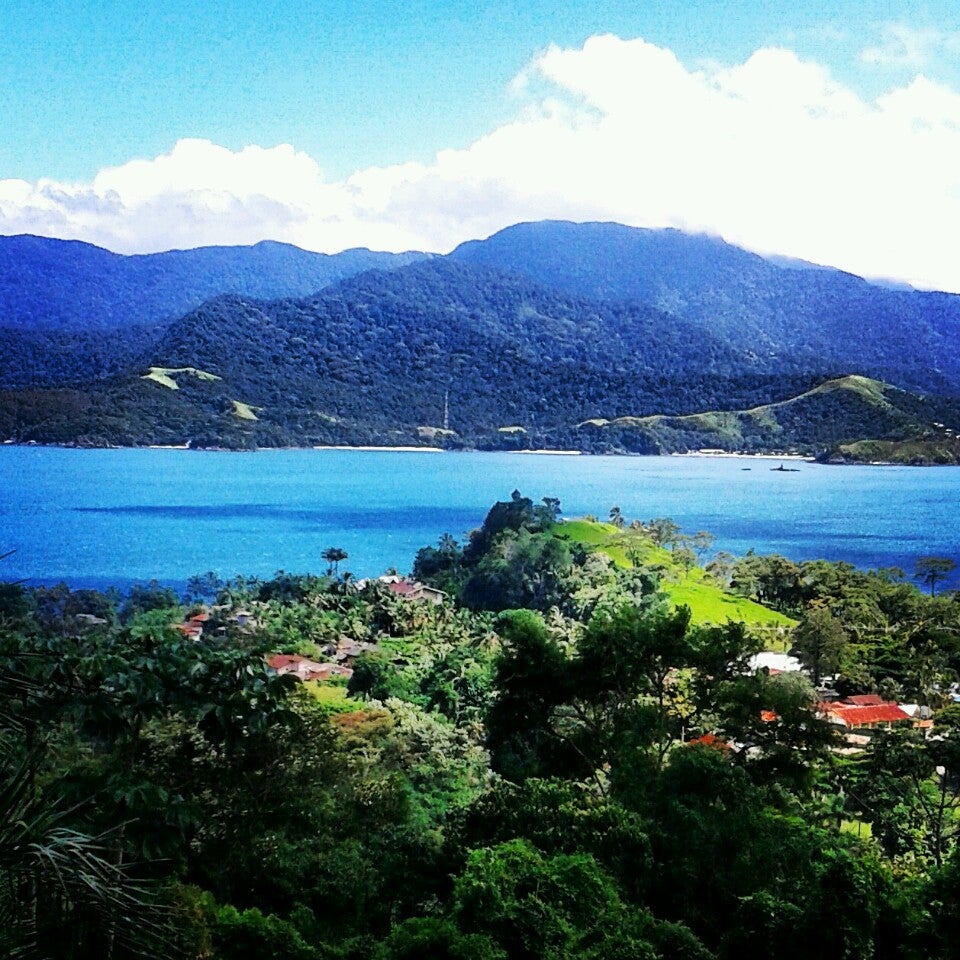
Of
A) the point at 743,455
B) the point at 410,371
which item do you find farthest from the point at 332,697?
the point at 410,371

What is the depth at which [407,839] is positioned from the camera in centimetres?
576

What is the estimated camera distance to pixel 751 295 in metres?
176

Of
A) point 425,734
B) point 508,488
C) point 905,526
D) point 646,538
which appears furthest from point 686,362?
point 425,734

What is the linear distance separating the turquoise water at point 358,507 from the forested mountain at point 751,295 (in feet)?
233

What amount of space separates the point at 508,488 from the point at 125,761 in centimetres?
5797

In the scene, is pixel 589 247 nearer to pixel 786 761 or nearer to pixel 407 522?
pixel 407 522

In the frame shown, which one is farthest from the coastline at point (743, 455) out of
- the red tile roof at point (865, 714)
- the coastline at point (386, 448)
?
the red tile roof at point (865, 714)

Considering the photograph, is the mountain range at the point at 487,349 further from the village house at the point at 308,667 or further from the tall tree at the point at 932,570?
the village house at the point at 308,667

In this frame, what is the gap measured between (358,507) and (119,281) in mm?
127322

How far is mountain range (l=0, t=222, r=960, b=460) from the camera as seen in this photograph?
90438mm

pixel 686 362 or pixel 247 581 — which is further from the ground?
pixel 686 362

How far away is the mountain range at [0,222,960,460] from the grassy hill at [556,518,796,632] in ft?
182

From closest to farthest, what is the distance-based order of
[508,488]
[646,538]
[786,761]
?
[786,761] < [646,538] < [508,488]

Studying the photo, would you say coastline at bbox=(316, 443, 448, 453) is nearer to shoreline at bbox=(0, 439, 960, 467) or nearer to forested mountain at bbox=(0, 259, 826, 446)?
shoreline at bbox=(0, 439, 960, 467)
